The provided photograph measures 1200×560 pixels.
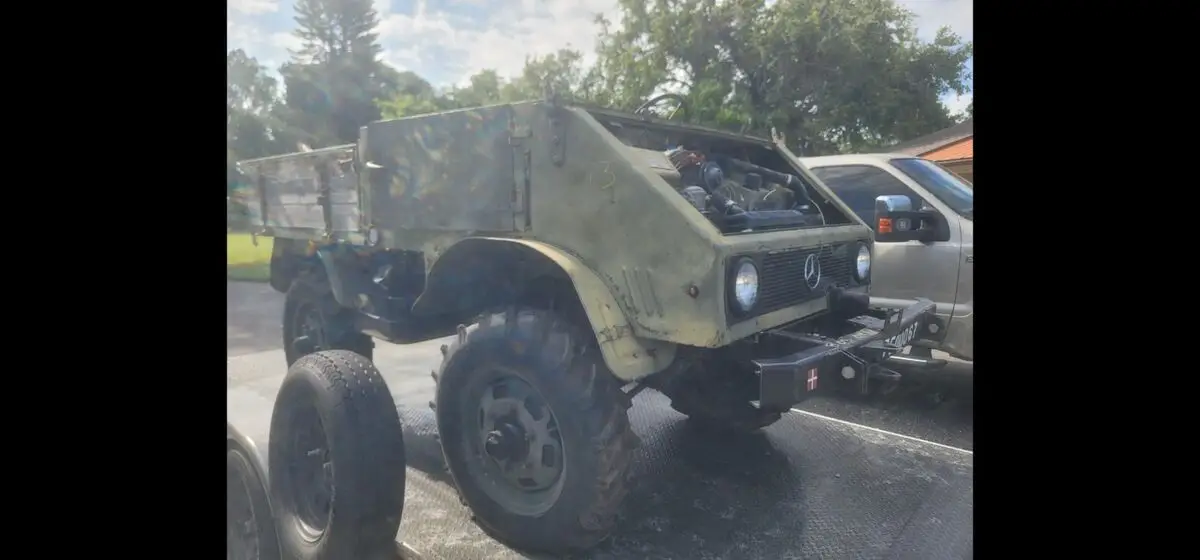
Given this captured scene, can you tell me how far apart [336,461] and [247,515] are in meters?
0.42

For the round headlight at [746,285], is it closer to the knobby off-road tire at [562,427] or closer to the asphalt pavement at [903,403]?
the knobby off-road tire at [562,427]

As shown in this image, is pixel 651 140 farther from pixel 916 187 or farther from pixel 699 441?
pixel 916 187

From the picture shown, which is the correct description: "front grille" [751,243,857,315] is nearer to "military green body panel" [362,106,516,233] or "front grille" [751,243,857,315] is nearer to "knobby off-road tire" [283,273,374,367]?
"military green body panel" [362,106,516,233]

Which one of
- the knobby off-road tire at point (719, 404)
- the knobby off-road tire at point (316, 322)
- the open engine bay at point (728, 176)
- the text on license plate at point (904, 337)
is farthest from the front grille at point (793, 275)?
the knobby off-road tire at point (316, 322)

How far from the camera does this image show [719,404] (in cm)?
301

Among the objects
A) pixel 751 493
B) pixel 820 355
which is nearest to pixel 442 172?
pixel 820 355

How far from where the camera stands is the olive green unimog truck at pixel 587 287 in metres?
2.09

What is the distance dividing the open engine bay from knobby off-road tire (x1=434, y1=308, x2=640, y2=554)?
1.99 ft

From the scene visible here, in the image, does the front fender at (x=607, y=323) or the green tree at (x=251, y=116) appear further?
the front fender at (x=607, y=323)

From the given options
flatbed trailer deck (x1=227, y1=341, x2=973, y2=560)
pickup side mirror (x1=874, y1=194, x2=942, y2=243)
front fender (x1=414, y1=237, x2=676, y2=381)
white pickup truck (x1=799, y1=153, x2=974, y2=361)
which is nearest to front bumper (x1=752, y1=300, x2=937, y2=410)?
front fender (x1=414, y1=237, x2=676, y2=381)

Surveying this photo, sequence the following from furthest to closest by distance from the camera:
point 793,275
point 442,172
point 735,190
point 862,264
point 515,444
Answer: point 862,264 < point 735,190 < point 442,172 < point 793,275 < point 515,444

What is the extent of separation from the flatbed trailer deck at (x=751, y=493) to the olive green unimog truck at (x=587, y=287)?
14 cm

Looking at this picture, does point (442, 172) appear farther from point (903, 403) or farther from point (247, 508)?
point (903, 403)

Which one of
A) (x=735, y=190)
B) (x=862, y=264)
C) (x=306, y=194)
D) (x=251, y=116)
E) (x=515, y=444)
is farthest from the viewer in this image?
(x=306, y=194)
